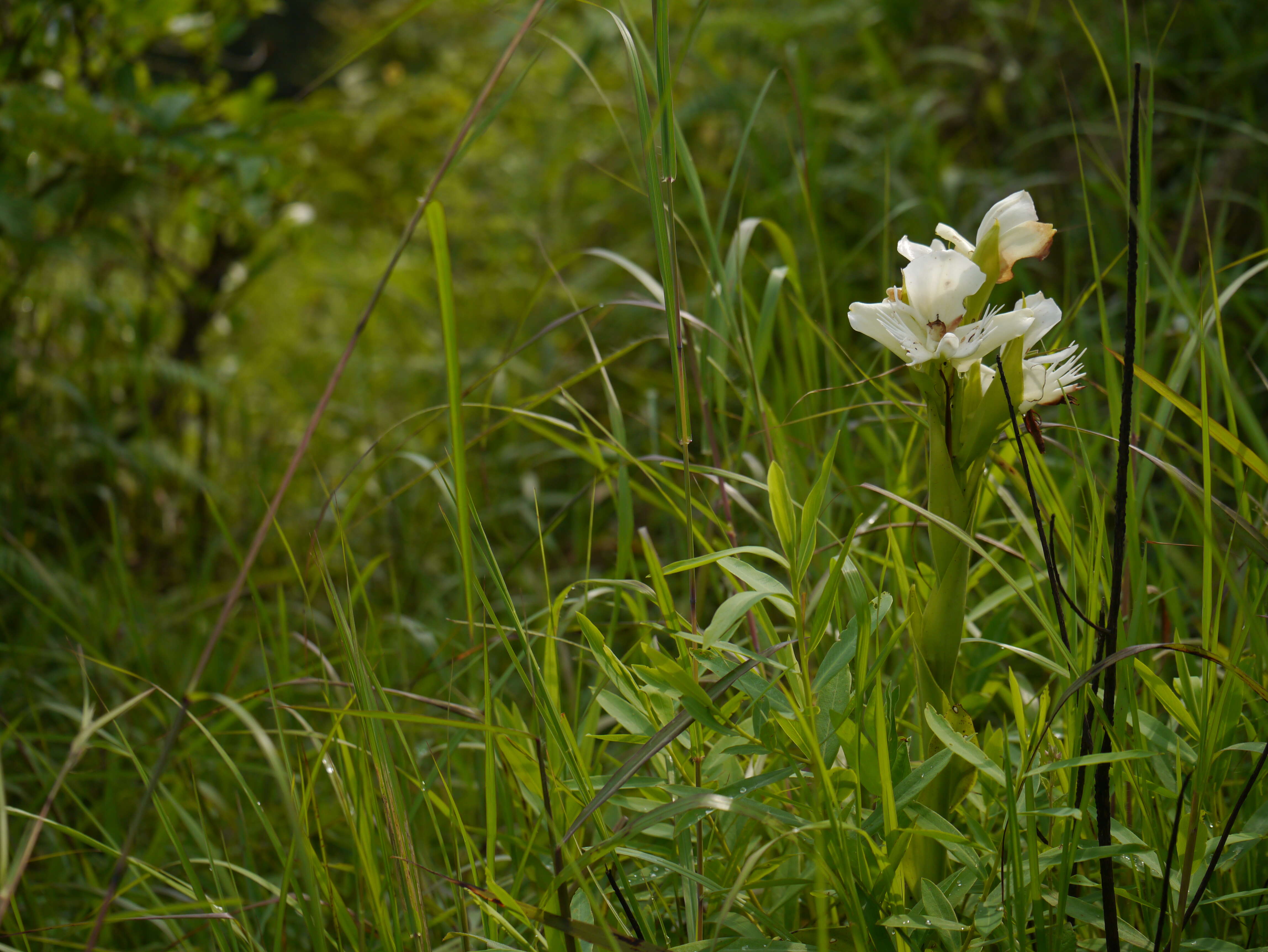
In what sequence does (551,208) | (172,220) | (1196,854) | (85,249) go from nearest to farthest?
(1196,854), (85,249), (172,220), (551,208)

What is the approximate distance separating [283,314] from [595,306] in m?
2.54

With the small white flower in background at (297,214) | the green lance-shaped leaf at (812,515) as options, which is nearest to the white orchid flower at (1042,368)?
the green lance-shaped leaf at (812,515)

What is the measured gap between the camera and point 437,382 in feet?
7.08

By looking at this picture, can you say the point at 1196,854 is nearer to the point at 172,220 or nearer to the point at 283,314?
the point at 172,220

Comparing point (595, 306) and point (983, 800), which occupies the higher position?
point (595, 306)

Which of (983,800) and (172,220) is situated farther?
(172,220)

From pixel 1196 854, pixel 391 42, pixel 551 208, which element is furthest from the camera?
pixel 391 42

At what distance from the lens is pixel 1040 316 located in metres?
0.55

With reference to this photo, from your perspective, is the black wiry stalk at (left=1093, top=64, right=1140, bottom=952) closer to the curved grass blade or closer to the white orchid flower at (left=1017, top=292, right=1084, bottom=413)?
the white orchid flower at (left=1017, top=292, right=1084, bottom=413)

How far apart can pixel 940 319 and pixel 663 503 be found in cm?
39

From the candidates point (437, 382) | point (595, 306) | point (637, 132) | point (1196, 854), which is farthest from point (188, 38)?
point (1196, 854)

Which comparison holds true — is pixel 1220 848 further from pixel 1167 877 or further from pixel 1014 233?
pixel 1014 233

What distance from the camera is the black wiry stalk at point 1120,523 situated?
0.51m

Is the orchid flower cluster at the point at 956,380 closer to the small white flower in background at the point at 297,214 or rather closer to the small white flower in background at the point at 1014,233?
the small white flower in background at the point at 1014,233
